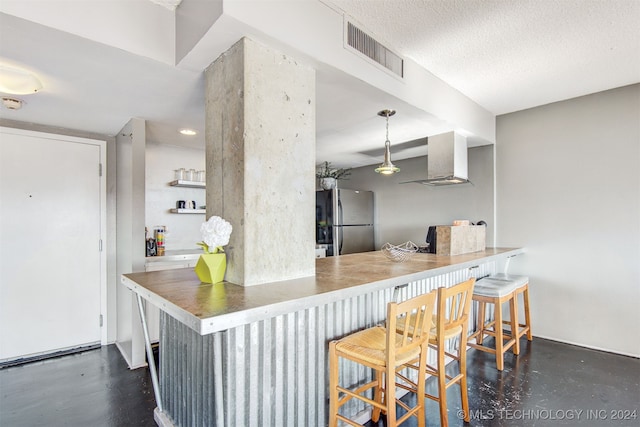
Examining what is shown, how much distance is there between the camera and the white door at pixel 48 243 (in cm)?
284

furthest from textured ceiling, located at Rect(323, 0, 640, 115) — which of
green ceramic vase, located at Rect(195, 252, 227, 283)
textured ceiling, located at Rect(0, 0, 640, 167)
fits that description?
green ceramic vase, located at Rect(195, 252, 227, 283)

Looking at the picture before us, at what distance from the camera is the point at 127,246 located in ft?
9.30

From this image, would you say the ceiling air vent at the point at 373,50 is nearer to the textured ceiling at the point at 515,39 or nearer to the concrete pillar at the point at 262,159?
the textured ceiling at the point at 515,39

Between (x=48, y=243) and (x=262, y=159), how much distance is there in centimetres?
268

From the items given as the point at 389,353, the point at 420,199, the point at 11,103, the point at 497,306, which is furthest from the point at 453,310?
the point at 11,103

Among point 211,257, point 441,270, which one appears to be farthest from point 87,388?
point 441,270

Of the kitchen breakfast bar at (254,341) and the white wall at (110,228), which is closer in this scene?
the kitchen breakfast bar at (254,341)

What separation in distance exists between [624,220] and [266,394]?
3430 millimetres

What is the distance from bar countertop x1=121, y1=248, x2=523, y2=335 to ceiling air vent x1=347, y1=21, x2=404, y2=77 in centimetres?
141

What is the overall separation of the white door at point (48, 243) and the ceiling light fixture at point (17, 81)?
3.97 feet

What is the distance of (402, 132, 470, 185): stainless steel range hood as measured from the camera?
131 inches

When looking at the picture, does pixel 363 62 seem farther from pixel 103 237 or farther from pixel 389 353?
pixel 103 237

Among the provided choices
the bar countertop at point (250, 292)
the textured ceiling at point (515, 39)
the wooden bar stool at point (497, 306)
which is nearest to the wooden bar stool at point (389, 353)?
the bar countertop at point (250, 292)

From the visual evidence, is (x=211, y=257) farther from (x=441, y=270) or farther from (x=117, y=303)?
(x=117, y=303)
